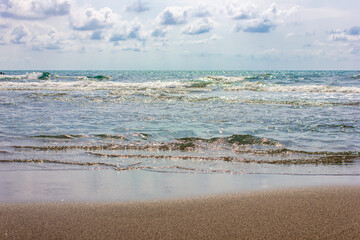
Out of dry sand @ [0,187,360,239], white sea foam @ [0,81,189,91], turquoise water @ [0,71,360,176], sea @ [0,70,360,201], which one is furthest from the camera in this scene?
white sea foam @ [0,81,189,91]

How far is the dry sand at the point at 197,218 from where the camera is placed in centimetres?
352

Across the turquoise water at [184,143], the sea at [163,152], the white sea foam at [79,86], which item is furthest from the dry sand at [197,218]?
the white sea foam at [79,86]

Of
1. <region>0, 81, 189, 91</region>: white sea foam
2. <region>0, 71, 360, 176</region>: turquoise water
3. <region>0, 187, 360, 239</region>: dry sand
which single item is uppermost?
<region>0, 81, 189, 91</region>: white sea foam

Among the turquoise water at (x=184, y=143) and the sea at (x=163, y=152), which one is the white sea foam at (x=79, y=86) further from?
the sea at (x=163, y=152)

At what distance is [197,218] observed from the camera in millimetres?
3918

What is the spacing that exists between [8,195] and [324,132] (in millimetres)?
8929

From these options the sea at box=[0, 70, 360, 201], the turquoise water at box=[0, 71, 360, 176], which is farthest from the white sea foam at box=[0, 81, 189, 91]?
the sea at box=[0, 70, 360, 201]

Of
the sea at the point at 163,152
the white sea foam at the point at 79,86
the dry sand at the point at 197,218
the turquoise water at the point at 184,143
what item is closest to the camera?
the dry sand at the point at 197,218

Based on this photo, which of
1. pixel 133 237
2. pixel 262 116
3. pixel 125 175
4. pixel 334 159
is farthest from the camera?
pixel 262 116

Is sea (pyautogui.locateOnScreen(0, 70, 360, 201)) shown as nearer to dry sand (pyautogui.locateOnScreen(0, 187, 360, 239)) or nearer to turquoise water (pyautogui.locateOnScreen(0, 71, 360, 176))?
turquoise water (pyautogui.locateOnScreen(0, 71, 360, 176))

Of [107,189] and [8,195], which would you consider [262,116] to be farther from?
[8,195]

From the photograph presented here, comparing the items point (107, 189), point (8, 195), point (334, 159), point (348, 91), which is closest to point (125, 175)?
point (107, 189)

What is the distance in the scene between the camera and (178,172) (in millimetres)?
5969

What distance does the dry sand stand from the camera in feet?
11.5
